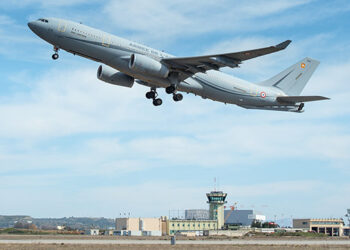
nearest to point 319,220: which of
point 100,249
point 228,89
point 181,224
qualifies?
point 181,224

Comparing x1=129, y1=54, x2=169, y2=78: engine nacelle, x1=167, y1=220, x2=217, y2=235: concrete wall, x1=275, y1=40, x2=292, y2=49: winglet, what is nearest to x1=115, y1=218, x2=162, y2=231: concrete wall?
x1=167, y1=220, x2=217, y2=235: concrete wall

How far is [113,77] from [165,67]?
7130 millimetres

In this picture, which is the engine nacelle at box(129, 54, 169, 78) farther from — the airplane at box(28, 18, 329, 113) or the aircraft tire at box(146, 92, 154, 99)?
the aircraft tire at box(146, 92, 154, 99)

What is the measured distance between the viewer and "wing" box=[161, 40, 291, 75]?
43625 mm

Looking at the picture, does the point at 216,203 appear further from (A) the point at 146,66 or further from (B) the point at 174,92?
(A) the point at 146,66

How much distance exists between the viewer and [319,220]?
14900 centimetres

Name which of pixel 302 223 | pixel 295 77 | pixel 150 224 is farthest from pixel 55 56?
pixel 302 223

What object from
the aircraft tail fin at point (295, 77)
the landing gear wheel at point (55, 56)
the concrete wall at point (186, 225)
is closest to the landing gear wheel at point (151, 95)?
the landing gear wheel at point (55, 56)

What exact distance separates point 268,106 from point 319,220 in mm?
105011

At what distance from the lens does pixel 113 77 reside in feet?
166

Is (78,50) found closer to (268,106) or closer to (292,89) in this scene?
(268,106)

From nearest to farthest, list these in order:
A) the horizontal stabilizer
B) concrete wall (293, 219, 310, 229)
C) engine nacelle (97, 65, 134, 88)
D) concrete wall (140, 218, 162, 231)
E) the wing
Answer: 1. the wing
2. engine nacelle (97, 65, 134, 88)
3. the horizontal stabilizer
4. concrete wall (140, 218, 162, 231)
5. concrete wall (293, 219, 310, 229)

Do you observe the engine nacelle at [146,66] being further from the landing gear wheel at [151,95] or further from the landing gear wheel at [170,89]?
the landing gear wheel at [151,95]

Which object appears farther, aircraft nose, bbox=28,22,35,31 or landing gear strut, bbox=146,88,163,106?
landing gear strut, bbox=146,88,163,106
